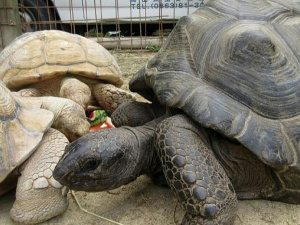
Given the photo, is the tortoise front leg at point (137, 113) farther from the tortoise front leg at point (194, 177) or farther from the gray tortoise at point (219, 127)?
the tortoise front leg at point (194, 177)

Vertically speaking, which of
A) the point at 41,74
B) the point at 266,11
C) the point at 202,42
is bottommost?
the point at 41,74

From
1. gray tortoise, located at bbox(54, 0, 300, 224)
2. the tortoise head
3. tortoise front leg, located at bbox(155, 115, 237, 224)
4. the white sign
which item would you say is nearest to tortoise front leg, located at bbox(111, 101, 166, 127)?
gray tortoise, located at bbox(54, 0, 300, 224)

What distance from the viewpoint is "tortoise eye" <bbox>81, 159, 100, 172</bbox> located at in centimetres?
179

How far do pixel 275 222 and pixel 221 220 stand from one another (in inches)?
18.0

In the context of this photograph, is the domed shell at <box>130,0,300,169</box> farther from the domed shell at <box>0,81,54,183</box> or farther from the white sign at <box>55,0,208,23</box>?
the white sign at <box>55,0,208,23</box>

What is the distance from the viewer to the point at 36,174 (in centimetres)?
204

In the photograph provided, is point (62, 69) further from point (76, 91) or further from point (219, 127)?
point (219, 127)

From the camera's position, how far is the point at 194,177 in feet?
5.66

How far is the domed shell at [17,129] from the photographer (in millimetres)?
2000

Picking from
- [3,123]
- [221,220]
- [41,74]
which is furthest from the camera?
[41,74]

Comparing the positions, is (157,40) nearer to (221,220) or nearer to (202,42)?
(202,42)

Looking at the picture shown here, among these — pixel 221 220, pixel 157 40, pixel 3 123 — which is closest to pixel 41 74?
pixel 3 123

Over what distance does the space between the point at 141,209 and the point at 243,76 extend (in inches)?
36.2

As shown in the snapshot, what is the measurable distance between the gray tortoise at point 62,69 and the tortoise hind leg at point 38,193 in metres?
1.25
